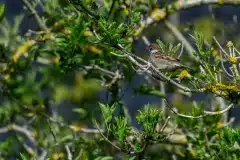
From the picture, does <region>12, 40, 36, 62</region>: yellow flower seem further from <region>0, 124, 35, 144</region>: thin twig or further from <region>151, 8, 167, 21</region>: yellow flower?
<region>151, 8, 167, 21</region>: yellow flower

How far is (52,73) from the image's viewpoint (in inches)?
182

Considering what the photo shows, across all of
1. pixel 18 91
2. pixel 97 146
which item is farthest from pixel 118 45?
pixel 18 91

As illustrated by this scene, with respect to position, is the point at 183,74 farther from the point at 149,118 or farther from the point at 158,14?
the point at 158,14

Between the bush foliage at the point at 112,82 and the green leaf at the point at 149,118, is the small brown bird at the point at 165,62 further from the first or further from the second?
the green leaf at the point at 149,118

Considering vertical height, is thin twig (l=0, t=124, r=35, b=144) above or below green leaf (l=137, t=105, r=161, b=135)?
below

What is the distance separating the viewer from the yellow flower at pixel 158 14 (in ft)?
13.6

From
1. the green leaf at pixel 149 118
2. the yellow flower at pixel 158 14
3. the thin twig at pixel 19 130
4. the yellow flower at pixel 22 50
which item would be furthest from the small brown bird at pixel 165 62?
the thin twig at pixel 19 130

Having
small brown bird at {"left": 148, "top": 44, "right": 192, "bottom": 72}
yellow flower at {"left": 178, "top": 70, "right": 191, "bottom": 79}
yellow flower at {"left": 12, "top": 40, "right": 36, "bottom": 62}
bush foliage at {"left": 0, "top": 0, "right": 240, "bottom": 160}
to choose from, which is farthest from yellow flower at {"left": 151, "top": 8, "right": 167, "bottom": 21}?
yellow flower at {"left": 178, "top": 70, "right": 191, "bottom": 79}

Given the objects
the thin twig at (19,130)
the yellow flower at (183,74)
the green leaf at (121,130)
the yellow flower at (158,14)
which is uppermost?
the yellow flower at (158,14)

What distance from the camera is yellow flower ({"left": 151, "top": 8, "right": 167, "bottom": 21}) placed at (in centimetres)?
416

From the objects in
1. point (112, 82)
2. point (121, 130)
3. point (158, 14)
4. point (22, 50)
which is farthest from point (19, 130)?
point (121, 130)

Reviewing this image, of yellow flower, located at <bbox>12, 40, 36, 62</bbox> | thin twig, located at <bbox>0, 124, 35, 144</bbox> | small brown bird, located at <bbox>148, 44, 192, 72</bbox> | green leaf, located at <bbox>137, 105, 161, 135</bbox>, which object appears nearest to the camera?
green leaf, located at <bbox>137, 105, 161, 135</bbox>

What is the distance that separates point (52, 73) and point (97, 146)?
3.71 ft

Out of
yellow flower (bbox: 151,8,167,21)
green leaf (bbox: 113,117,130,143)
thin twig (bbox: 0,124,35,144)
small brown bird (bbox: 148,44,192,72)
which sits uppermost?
yellow flower (bbox: 151,8,167,21)
